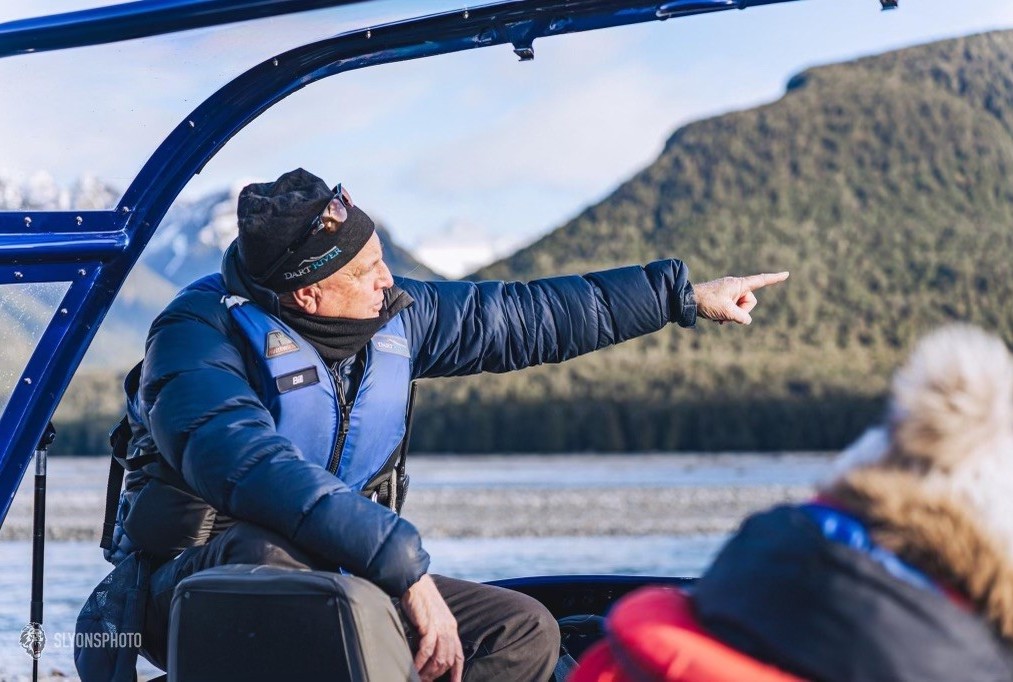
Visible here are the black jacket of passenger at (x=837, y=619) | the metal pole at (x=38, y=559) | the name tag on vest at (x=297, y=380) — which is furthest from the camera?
the metal pole at (x=38, y=559)

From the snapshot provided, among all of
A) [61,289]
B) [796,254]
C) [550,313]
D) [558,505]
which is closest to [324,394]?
[550,313]

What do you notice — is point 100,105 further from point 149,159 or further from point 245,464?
point 245,464

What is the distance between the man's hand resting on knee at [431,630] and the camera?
230cm

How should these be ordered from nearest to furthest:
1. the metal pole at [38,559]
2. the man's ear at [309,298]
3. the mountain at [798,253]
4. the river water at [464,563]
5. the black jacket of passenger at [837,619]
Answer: the black jacket of passenger at [837,619] → the man's ear at [309,298] → the metal pole at [38,559] → the river water at [464,563] → the mountain at [798,253]

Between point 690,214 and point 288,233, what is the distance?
144 meters

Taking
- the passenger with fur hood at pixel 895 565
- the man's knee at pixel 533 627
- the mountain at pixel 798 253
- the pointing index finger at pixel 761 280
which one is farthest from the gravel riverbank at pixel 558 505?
the mountain at pixel 798 253

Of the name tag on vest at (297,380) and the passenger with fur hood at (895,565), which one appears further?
the name tag on vest at (297,380)

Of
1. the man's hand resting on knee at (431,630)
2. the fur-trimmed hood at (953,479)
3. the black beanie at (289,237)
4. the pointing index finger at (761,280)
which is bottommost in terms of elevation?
the man's hand resting on knee at (431,630)

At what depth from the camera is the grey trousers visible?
8.46 feet

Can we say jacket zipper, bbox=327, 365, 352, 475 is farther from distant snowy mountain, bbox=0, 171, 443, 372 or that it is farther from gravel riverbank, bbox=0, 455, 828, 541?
gravel riverbank, bbox=0, 455, 828, 541

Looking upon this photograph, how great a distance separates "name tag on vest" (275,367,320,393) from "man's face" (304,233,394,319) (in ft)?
0.47

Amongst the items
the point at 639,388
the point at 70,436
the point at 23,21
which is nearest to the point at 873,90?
the point at 639,388

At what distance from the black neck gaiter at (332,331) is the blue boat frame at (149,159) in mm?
712

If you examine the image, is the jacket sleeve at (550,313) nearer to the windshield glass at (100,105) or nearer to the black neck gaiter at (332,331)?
the black neck gaiter at (332,331)
